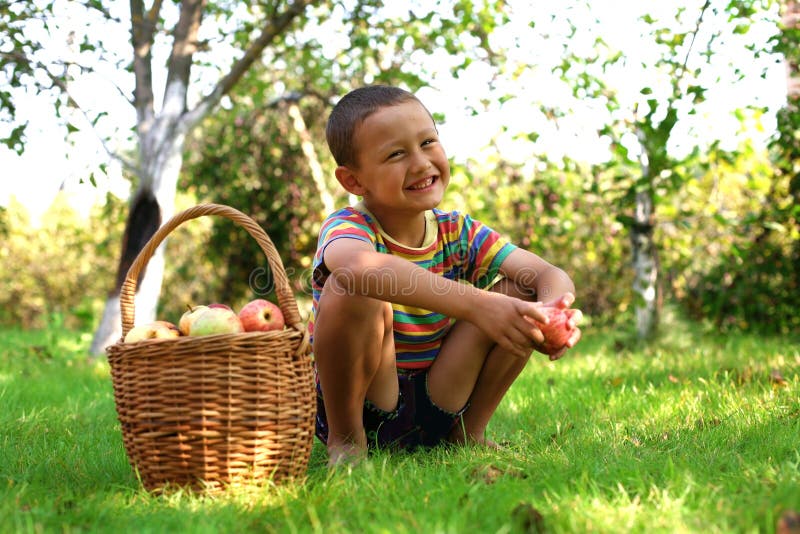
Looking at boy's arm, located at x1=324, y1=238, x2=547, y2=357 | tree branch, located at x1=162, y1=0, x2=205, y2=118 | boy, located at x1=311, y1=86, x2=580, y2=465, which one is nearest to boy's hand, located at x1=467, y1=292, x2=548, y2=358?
boy's arm, located at x1=324, y1=238, x2=547, y2=357

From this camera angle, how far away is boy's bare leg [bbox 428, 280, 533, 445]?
2314 millimetres

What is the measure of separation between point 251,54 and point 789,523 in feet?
15.2

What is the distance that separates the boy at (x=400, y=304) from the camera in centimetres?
210

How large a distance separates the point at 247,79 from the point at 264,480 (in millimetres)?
4959

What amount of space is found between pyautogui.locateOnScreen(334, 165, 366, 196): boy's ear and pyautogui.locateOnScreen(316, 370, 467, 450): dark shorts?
607 mm

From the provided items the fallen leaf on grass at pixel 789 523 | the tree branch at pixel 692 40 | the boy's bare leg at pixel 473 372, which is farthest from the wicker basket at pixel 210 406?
the tree branch at pixel 692 40

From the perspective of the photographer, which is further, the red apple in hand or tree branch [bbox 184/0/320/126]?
tree branch [bbox 184/0/320/126]

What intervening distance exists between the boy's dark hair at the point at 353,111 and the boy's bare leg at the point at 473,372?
0.65 meters

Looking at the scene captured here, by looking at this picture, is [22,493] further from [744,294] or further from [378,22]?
[744,294]

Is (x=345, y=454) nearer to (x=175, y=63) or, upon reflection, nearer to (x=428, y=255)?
(x=428, y=255)

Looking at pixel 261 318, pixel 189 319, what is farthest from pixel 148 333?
pixel 261 318

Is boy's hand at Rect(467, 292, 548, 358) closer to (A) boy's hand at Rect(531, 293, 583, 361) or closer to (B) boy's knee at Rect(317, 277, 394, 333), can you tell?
(A) boy's hand at Rect(531, 293, 583, 361)

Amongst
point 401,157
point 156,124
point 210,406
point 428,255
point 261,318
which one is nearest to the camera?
point 210,406

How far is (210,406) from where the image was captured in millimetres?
1844
